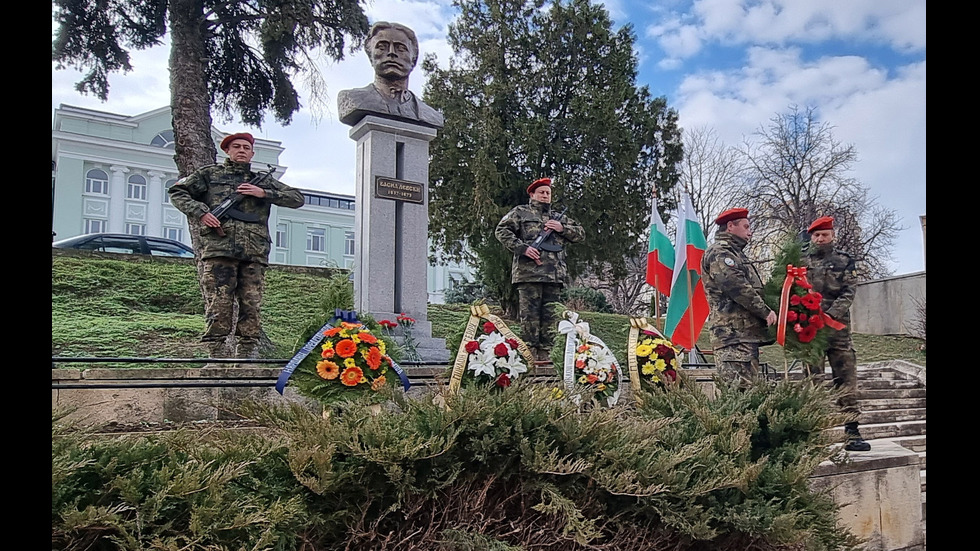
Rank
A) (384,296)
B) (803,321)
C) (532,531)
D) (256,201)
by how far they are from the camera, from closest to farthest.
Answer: (532,531)
(803,321)
(256,201)
(384,296)

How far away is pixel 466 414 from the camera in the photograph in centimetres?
264

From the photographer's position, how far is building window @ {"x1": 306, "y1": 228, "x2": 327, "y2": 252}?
42.3m

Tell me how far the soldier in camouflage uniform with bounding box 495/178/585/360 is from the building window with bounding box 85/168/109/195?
3389cm

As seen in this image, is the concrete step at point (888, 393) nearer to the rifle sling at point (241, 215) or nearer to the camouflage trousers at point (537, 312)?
the camouflage trousers at point (537, 312)

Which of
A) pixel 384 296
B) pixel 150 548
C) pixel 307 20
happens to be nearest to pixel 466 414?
pixel 150 548

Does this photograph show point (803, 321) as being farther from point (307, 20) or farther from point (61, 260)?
point (61, 260)

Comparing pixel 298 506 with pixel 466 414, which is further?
pixel 466 414

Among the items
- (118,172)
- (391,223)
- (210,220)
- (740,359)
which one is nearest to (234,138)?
(210,220)

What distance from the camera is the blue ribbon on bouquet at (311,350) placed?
427 cm

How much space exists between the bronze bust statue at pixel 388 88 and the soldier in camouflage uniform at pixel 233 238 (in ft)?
6.50

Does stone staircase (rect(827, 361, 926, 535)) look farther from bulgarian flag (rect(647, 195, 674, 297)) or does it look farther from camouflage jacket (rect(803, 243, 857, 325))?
bulgarian flag (rect(647, 195, 674, 297))

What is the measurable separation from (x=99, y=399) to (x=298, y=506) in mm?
3628

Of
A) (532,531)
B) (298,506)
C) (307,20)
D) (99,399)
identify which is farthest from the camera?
(307,20)

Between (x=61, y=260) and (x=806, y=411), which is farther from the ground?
(x=61, y=260)
